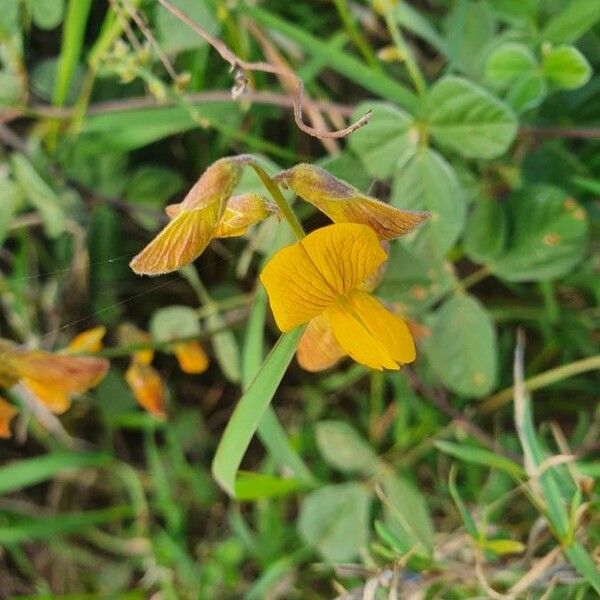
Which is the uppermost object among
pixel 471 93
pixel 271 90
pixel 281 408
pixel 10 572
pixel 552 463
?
pixel 471 93

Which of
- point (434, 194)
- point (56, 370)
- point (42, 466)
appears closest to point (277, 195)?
point (434, 194)

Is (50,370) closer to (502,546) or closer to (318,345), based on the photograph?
(318,345)

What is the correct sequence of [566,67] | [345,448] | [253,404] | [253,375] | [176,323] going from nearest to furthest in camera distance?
[253,404] < [566,67] < [253,375] < [176,323] < [345,448]

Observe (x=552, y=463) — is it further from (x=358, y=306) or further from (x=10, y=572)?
(x=10, y=572)

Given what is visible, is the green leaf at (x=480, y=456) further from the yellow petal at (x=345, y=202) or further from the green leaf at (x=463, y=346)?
the yellow petal at (x=345, y=202)

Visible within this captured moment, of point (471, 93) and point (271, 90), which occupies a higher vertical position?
point (471, 93)

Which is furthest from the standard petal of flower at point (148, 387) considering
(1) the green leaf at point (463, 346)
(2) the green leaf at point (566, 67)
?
(2) the green leaf at point (566, 67)

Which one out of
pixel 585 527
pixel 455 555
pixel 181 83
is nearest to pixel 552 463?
pixel 585 527
